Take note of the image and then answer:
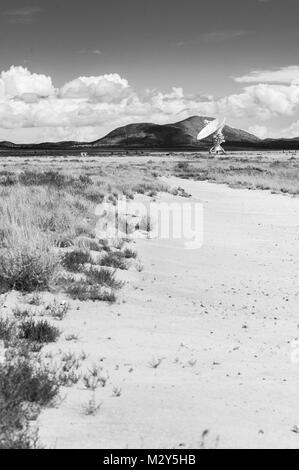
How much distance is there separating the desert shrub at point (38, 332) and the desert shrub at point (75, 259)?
10.7 ft

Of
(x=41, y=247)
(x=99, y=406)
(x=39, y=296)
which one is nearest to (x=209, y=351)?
(x=99, y=406)

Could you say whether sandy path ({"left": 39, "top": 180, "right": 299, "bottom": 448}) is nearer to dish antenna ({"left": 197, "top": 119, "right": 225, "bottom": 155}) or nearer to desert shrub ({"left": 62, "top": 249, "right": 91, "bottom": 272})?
desert shrub ({"left": 62, "top": 249, "right": 91, "bottom": 272})

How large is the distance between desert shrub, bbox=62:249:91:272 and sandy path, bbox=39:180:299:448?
106cm

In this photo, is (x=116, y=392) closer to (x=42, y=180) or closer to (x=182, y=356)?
(x=182, y=356)

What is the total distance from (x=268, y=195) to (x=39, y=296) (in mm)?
21662

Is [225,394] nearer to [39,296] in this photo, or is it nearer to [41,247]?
[39,296]

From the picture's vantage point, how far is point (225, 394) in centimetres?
537

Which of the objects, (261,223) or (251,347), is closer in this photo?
(251,347)

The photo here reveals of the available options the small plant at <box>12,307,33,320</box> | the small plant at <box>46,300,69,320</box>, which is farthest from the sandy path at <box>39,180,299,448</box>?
the small plant at <box>12,307,33,320</box>

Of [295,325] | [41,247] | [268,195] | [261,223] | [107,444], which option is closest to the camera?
[107,444]

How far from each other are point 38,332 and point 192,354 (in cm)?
201

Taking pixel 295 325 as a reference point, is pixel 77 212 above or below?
above

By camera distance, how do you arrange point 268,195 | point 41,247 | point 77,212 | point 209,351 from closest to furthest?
point 209,351 → point 41,247 → point 77,212 → point 268,195

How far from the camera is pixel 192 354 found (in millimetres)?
6484
